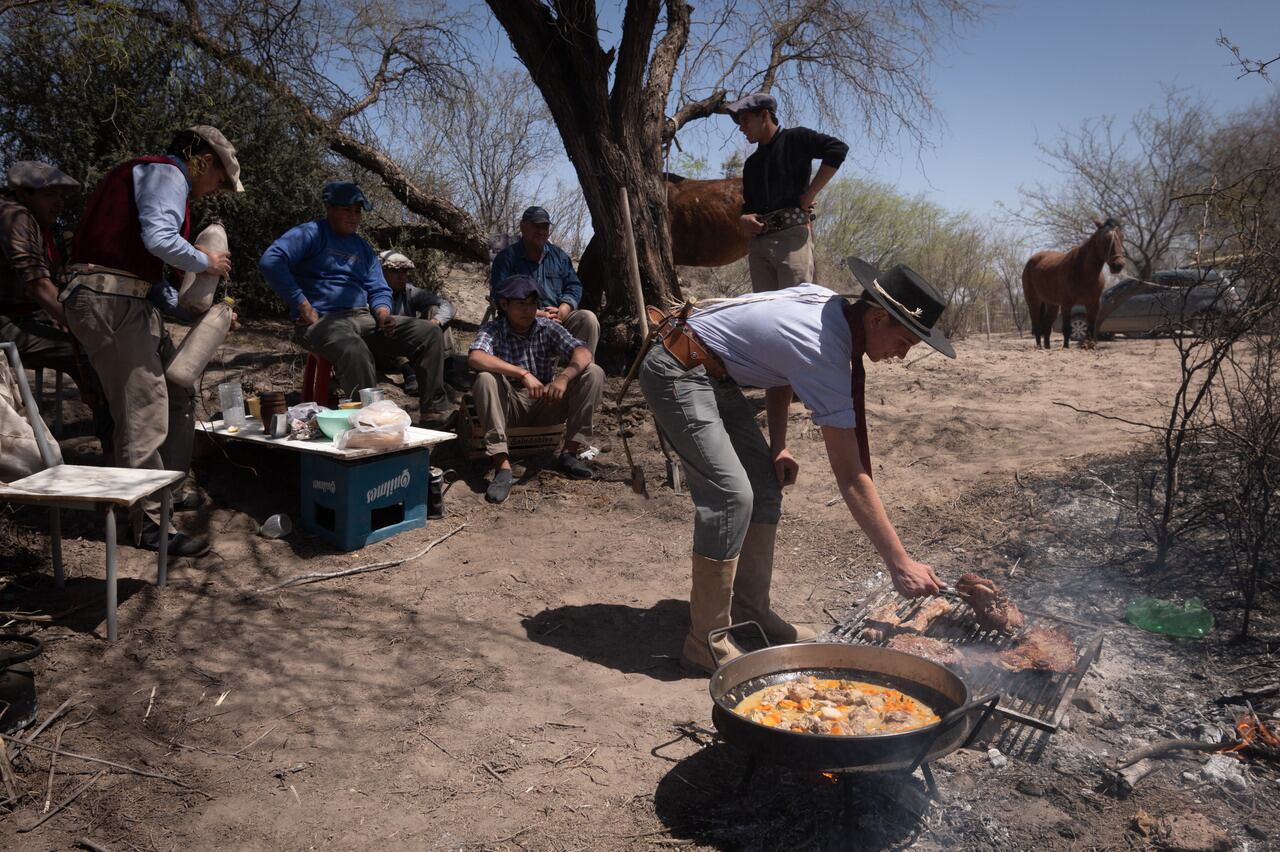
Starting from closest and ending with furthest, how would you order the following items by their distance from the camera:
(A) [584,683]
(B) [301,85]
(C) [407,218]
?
(A) [584,683], (B) [301,85], (C) [407,218]

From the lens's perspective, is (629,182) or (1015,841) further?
(629,182)

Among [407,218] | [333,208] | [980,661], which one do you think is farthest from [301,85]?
[980,661]

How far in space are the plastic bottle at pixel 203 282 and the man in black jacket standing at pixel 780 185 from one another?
10.8ft

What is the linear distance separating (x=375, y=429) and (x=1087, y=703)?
11.9 feet

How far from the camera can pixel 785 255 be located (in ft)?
19.8

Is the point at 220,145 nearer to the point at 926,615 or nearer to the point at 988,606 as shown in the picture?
the point at 926,615

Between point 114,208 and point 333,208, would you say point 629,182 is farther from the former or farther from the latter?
point 114,208

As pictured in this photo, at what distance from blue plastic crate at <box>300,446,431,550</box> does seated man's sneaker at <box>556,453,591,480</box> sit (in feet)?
3.65

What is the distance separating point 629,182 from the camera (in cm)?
714

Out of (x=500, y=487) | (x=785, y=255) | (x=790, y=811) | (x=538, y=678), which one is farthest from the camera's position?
(x=785, y=255)

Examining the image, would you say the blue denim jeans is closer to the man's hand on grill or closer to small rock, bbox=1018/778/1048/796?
the man's hand on grill

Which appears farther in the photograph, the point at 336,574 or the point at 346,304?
the point at 346,304

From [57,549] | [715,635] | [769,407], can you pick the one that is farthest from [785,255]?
[57,549]

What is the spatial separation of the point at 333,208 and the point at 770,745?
16.0 ft
